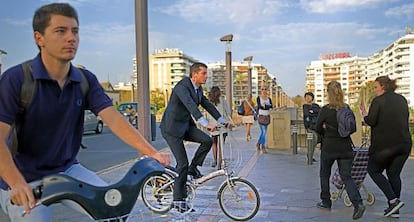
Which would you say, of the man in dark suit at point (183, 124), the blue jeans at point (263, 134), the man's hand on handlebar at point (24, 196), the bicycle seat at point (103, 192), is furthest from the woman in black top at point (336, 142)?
the blue jeans at point (263, 134)

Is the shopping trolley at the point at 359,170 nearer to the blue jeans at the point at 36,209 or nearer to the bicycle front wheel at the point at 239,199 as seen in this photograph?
the bicycle front wheel at the point at 239,199

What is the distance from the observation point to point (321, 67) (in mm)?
101938

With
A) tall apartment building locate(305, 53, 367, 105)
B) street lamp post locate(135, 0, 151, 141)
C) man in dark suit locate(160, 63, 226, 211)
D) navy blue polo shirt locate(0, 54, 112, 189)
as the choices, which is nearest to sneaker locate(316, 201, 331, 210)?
man in dark suit locate(160, 63, 226, 211)

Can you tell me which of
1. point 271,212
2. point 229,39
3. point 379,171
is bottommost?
point 271,212

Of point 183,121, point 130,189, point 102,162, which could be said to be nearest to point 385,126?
point 183,121

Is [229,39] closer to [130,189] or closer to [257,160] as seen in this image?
[257,160]

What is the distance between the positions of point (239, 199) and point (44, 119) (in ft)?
12.9

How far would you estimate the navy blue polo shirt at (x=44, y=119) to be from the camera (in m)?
2.02

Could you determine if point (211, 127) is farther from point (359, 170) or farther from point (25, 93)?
point (25, 93)

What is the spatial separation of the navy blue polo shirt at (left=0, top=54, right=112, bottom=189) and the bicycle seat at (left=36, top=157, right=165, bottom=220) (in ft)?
1.67

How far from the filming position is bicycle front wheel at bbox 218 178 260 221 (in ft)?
18.7

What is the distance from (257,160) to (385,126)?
19.0ft

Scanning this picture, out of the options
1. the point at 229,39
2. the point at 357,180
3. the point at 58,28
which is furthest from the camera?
the point at 229,39

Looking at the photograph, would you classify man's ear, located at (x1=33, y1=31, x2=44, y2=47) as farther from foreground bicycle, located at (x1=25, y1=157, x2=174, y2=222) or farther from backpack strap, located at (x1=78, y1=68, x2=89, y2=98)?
foreground bicycle, located at (x1=25, y1=157, x2=174, y2=222)
